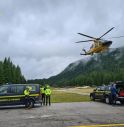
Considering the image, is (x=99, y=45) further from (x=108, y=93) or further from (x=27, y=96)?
(x=27, y=96)

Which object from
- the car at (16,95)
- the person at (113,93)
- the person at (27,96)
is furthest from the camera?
the person at (113,93)

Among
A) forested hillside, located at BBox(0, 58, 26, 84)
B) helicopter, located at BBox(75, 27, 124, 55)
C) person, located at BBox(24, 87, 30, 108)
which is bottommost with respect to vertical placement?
person, located at BBox(24, 87, 30, 108)

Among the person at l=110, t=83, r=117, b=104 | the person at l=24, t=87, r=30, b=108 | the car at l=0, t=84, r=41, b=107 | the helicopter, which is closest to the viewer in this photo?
the car at l=0, t=84, r=41, b=107

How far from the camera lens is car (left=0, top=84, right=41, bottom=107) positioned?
3102 cm

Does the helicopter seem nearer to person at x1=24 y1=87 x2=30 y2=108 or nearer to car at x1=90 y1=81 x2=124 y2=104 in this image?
car at x1=90 y1=81 x2=124 y2=104

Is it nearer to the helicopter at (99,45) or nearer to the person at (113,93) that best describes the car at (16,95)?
the person at (113,93)

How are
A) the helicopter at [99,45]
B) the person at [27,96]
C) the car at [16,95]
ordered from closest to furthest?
the car at [16,95]
the person at [27,96]
the helicopter at [99,45]

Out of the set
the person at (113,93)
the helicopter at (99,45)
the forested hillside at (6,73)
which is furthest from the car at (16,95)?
the forested hillside at (6,73)

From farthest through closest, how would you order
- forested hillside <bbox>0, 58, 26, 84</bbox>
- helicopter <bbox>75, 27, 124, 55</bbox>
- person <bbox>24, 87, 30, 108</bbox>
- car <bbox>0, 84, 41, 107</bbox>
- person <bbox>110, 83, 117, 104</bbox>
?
forested hillside <bbox>0, 58, 26, 84</bbox> < helicopter <bbox>75, 27, 124, 55</bbox> < person <bbox>110, 83, 117, 104</bbox> < person <bbox>24, 87, 30, 108</bbox> < car <bbox>0, 84, 41, 107</bbox>

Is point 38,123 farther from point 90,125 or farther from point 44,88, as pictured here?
point 44,88

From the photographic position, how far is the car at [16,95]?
3102 cm

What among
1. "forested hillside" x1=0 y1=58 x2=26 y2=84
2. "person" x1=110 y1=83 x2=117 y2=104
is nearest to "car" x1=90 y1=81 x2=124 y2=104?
"person" x1=110 y1=83 x2=117 y2=104

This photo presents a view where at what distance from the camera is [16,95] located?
103 ft

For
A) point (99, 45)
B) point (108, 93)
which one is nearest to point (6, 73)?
point (99, 45)
